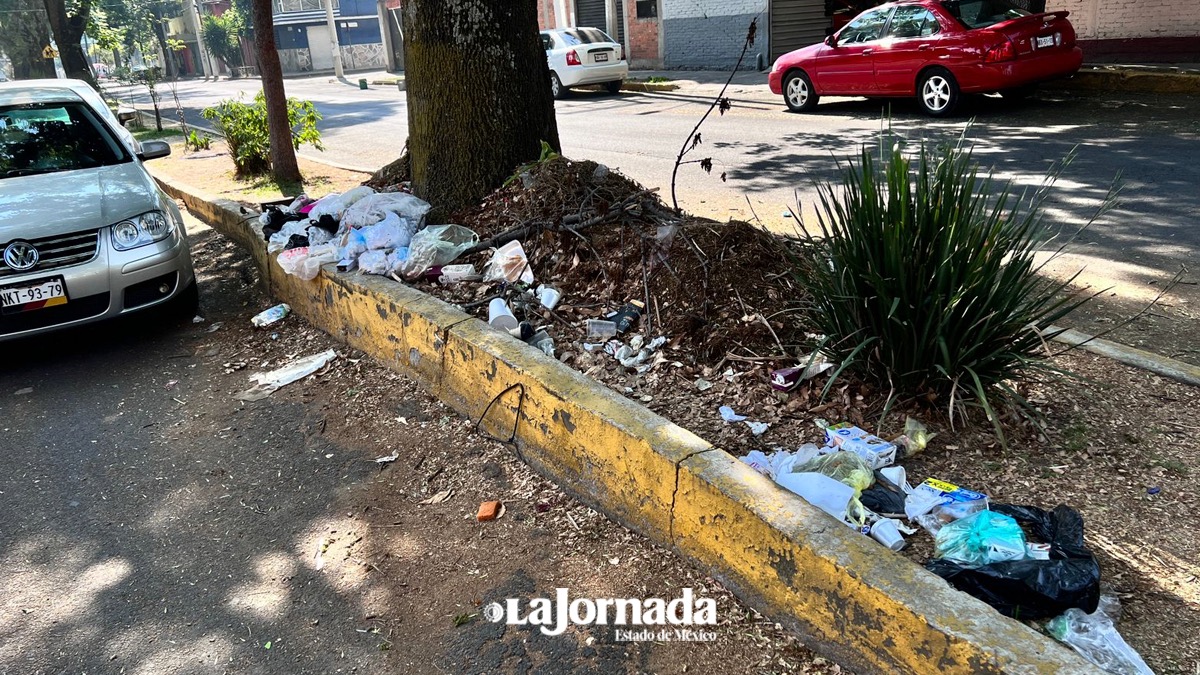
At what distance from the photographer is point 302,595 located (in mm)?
2951

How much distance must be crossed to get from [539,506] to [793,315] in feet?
4.75

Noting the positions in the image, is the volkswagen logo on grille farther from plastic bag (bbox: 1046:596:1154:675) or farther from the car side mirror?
plastic bag (bbox: 1046:596:1154:675)

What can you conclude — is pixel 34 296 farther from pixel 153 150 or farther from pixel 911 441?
pixel 911 441

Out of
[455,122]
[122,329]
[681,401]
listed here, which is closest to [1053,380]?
[681,401]

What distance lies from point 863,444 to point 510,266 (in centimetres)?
249

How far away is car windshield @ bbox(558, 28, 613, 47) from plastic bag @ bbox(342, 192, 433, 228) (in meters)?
14.5

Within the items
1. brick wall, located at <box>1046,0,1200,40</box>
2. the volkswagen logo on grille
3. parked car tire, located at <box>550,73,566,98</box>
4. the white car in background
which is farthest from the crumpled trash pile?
parked car tire, located at <box>550,73,566,98</box>

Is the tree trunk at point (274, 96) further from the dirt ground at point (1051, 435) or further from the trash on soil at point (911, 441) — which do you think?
the trash on soil at point (911, 441)

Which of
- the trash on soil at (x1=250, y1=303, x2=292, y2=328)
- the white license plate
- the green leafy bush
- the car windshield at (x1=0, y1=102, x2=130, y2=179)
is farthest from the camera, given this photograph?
the green leafy bush

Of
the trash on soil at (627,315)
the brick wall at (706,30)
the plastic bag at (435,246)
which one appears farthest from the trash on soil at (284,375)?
the brick wall at (706,30)

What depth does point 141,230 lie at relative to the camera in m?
5.18

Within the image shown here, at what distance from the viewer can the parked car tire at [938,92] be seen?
11336 mm

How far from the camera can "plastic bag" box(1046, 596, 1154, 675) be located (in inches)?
81.4

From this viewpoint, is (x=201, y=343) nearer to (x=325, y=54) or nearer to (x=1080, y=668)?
(x=1080, y=668)
